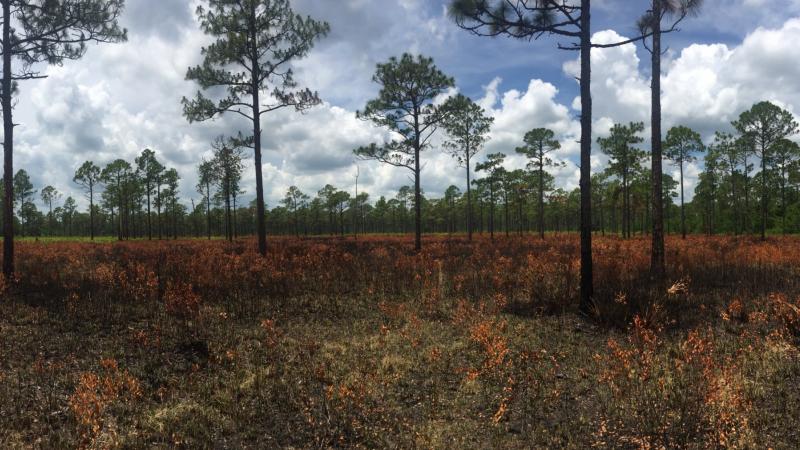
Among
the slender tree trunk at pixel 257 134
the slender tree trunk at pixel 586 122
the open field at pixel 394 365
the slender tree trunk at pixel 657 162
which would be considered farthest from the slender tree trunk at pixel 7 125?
the slender tree trunk at pixel 657 162

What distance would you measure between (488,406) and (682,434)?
5.97 feet

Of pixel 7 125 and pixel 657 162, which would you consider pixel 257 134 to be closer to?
pixel 7 125

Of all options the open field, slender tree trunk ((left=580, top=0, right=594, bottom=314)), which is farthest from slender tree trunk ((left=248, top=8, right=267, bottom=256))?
slender tree trunk ((left=580, top=0, right=594, bottom=314))

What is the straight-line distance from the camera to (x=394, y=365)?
570cm

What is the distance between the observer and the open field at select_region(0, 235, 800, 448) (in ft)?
13.1

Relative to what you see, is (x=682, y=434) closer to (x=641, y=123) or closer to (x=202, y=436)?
(x=202, y=436)

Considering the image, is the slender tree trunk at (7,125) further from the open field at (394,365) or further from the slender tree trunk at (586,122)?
the slender tree trunk at (586,122)

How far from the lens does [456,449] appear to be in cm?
375

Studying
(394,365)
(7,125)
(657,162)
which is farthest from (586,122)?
(7,125)

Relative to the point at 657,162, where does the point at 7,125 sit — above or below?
above

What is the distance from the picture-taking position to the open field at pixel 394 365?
13.1 ft

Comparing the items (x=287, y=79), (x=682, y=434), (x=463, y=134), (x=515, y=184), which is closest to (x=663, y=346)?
(x=682, y=434)

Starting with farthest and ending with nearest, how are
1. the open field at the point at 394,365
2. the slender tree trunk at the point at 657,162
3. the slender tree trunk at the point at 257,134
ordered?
the slender tree trunk at the point at 257,134 → the slender tree trunk at the point at 657,162 → the open field at the point at 394,365

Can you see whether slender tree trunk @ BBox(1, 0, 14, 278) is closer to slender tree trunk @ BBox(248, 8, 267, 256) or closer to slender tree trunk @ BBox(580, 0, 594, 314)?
slender tree trunk @ BBox(248, 8, 267, 256)
